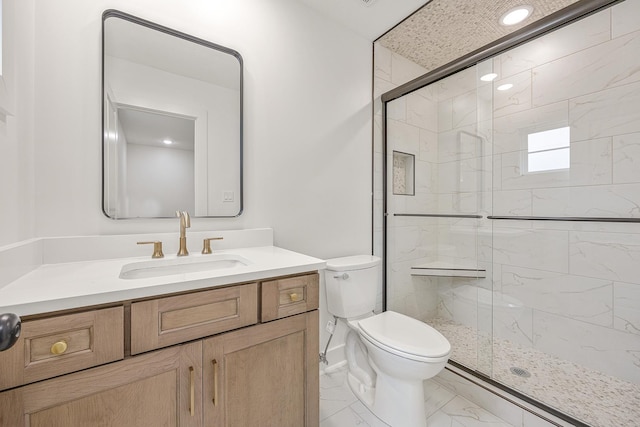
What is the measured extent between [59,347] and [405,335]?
136cm

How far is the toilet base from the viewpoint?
130 cm

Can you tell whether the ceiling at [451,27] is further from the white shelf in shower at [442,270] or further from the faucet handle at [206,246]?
the faucet handle at [206,246]

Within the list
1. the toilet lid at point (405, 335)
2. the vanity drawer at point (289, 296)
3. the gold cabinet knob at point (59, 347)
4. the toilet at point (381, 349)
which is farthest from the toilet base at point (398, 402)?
the gold cabinet knob at point (59, 347)

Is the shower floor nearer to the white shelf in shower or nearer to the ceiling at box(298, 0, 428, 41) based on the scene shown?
the white shelf in shower

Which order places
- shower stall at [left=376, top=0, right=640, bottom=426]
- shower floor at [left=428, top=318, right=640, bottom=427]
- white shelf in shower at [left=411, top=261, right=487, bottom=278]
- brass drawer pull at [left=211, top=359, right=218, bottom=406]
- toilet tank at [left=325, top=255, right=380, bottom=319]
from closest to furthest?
brass drawer pull at [left=211, top=359, right=218, bottom=406], shower floor at [left=428, top=318, right=640, bottom=427], shower stall at [left=376, top=0, right=640, bottom=426], toilet tank at [left=325, top=255, right=380, bottom=319], white shelf in shower at [left=411, top=261, right=487, bottom=278]

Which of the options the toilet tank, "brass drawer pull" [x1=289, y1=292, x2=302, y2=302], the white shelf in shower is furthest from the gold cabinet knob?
the white shelf in shower

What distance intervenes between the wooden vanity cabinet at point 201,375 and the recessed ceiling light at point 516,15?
214 cm

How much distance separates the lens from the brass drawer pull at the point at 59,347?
26.1 inches

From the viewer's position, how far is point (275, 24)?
1633mm

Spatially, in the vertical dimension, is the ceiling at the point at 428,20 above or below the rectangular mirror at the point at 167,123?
above

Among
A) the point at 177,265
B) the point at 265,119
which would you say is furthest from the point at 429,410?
the point at 265,119

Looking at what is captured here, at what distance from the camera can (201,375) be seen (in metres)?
0.86

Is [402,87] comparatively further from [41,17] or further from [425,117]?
[41,17]

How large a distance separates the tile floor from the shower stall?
191 millimetres
